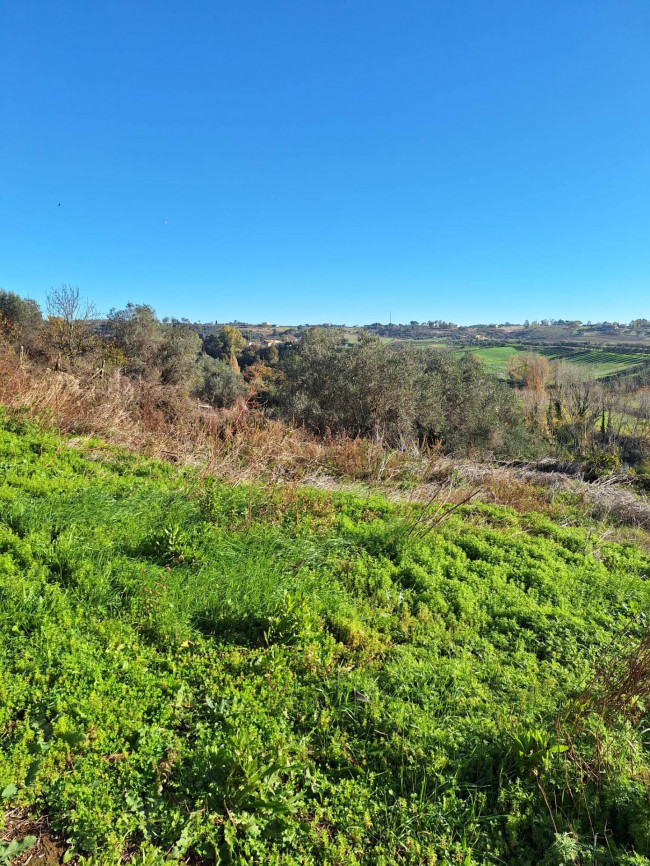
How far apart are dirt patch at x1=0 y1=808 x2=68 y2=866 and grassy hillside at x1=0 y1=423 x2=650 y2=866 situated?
6cm

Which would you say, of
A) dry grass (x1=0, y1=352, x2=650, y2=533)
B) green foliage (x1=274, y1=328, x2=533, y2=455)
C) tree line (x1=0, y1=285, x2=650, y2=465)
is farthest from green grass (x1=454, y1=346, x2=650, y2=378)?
dry grass (x1=0, y1=352, x2=650, y2=533)

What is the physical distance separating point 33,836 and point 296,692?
5.67 ft

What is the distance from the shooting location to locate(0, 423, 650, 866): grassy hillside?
2.33 metres

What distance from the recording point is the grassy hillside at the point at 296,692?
2.33 meters

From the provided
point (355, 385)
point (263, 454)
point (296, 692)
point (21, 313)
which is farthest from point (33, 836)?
point (21, 313)

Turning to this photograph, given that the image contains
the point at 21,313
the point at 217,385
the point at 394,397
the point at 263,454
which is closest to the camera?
the point at 263,454

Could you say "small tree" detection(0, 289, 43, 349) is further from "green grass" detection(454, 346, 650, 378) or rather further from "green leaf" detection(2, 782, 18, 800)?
"green grass" detection(454, 346, 650, 378)

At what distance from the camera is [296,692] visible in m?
3.23

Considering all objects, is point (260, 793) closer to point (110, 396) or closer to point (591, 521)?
point (591, 521)

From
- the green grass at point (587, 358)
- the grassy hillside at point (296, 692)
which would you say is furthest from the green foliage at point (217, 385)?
the green grass at point (587, 358)

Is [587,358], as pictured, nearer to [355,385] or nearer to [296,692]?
[355,385]

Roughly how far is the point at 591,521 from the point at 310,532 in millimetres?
6601

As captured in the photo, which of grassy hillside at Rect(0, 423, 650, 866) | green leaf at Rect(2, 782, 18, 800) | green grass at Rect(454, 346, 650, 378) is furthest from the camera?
green grass at Rect(454, 346, 650, 378)

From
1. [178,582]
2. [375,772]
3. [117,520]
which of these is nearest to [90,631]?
[178,582]
